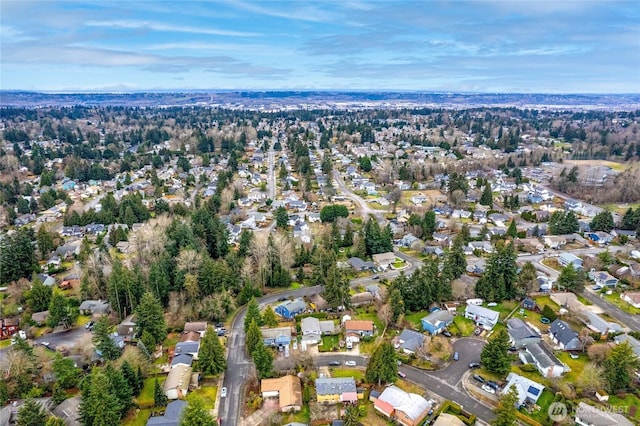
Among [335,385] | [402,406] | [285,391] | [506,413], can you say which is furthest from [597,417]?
[285,391]

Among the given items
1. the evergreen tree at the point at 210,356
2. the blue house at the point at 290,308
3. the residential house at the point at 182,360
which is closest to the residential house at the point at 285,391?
the evergreen tree at the point at 210,356

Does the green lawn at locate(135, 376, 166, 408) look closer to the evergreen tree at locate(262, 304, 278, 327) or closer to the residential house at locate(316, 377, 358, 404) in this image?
the evergreen tree at locate(262, 304, 278, 327)

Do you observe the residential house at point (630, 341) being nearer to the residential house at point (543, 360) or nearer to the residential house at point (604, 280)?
the residential house at point (543, 360)

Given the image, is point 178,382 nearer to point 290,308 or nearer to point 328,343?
point 328,343

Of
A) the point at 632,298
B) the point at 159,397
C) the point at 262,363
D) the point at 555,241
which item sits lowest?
the point at 159,397

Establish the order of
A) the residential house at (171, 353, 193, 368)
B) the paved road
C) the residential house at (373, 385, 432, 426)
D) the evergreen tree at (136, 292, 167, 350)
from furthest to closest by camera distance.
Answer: the paved road
the evergreen tree at (136, 292, 167, 350)
the residential house at (171, 353, 193, 368)
the residential house at (373, 385, 432, 426)

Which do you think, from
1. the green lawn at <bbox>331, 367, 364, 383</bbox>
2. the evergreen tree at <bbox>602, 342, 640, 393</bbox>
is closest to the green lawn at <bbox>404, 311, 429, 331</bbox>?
the green lawn at <bbox>331, 367, 364, 383</bbox>
